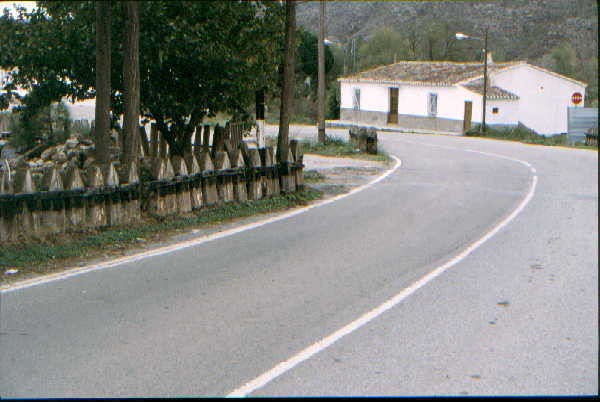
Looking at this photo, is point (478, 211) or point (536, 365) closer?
point (536, 365)

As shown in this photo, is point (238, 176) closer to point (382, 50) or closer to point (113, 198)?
point (113, 198)

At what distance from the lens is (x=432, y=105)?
5316cm

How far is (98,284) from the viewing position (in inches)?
Result: 345

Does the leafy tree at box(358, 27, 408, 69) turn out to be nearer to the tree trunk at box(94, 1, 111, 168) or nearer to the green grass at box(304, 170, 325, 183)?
the green grass at box(304, 170, 325, 183)

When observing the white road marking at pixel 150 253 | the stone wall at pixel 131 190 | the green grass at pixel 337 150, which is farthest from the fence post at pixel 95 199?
the green grass at pixel 337 150

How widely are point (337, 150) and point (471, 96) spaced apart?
77.2ft

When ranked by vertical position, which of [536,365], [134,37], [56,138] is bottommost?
[536,365]

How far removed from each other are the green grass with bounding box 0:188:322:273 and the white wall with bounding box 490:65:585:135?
40.5m

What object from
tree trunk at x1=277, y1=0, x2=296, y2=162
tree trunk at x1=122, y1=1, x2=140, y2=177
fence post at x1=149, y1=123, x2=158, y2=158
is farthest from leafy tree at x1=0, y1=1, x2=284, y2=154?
fence post at x1=149, y1=123, x2=158, y2=158

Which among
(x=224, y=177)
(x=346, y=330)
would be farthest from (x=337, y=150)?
(x=346, y=330)

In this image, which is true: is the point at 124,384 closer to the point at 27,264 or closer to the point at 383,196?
the point at 27,264

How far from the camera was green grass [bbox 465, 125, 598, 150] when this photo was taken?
39.8 metres

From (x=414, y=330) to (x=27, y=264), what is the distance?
4.87 metres

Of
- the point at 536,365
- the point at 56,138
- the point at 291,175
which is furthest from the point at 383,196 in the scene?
the point at 536,365
